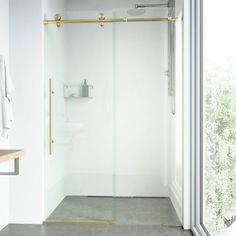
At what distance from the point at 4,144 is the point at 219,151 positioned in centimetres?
221

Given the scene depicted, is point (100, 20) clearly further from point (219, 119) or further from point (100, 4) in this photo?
point (219, 119)

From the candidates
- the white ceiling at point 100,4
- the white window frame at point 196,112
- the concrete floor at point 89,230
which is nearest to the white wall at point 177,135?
the white window frame at point 196,112

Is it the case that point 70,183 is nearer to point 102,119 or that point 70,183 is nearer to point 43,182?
point 43,182

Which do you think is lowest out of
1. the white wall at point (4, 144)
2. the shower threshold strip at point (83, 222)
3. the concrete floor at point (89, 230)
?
the concrete floor at point (89, 230)

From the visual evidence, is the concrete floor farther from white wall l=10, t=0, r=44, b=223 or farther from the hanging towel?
the hanging towel

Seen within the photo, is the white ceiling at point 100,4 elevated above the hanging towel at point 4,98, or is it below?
above

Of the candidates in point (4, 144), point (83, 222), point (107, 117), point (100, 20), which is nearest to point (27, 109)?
point (4, 144)

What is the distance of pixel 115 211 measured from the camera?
155 inches

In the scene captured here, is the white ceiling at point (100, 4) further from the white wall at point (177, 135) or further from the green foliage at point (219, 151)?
the green foliage at point (219, 151)

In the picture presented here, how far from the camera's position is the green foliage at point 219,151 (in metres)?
2.46

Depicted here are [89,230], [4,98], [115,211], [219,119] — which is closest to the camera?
[219,119]

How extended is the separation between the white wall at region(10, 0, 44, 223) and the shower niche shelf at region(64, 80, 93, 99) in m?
0.28

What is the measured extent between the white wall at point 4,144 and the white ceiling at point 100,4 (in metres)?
0.69

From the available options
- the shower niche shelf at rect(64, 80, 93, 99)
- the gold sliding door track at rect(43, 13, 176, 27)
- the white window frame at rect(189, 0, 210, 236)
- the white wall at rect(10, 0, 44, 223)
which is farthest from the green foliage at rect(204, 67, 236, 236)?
the white wall at rect(10, 0, 44, 223)
